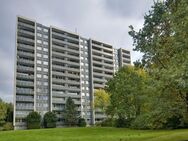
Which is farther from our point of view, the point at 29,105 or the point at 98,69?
the point at 98,69

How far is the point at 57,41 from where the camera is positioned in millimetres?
150125

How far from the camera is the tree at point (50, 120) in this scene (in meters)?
122

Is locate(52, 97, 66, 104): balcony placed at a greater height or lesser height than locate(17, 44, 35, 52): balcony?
lesser

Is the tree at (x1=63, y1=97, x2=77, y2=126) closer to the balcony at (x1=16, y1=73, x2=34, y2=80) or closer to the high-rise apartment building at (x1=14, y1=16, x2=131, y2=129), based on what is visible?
the high-rise apartment building at (x1=14, y1=16, x2=131, y2=129)

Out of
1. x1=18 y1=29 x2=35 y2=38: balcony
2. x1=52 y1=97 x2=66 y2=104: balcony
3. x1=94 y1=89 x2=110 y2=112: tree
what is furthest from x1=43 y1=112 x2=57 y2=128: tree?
x1=18 y1=29 x2=35 y2=38: balcony

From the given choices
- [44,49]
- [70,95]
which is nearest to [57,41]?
[44,49]

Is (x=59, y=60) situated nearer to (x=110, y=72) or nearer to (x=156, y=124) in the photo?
(x=110, y=72)

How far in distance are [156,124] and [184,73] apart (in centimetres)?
1013

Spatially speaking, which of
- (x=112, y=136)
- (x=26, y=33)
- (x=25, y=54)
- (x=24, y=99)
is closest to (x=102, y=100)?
(x=24, y=99)

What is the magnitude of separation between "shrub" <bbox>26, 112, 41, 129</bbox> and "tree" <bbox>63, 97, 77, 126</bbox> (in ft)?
53.7

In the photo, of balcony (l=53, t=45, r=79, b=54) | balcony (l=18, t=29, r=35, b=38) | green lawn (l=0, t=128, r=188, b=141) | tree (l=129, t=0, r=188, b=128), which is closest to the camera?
tree (l=129, t=0, r=188, b=128)

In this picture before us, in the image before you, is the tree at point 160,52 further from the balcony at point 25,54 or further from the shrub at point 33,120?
the balcony at point 25,54

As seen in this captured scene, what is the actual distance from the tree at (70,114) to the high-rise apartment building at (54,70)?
4289mm

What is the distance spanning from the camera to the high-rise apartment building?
130500mm
